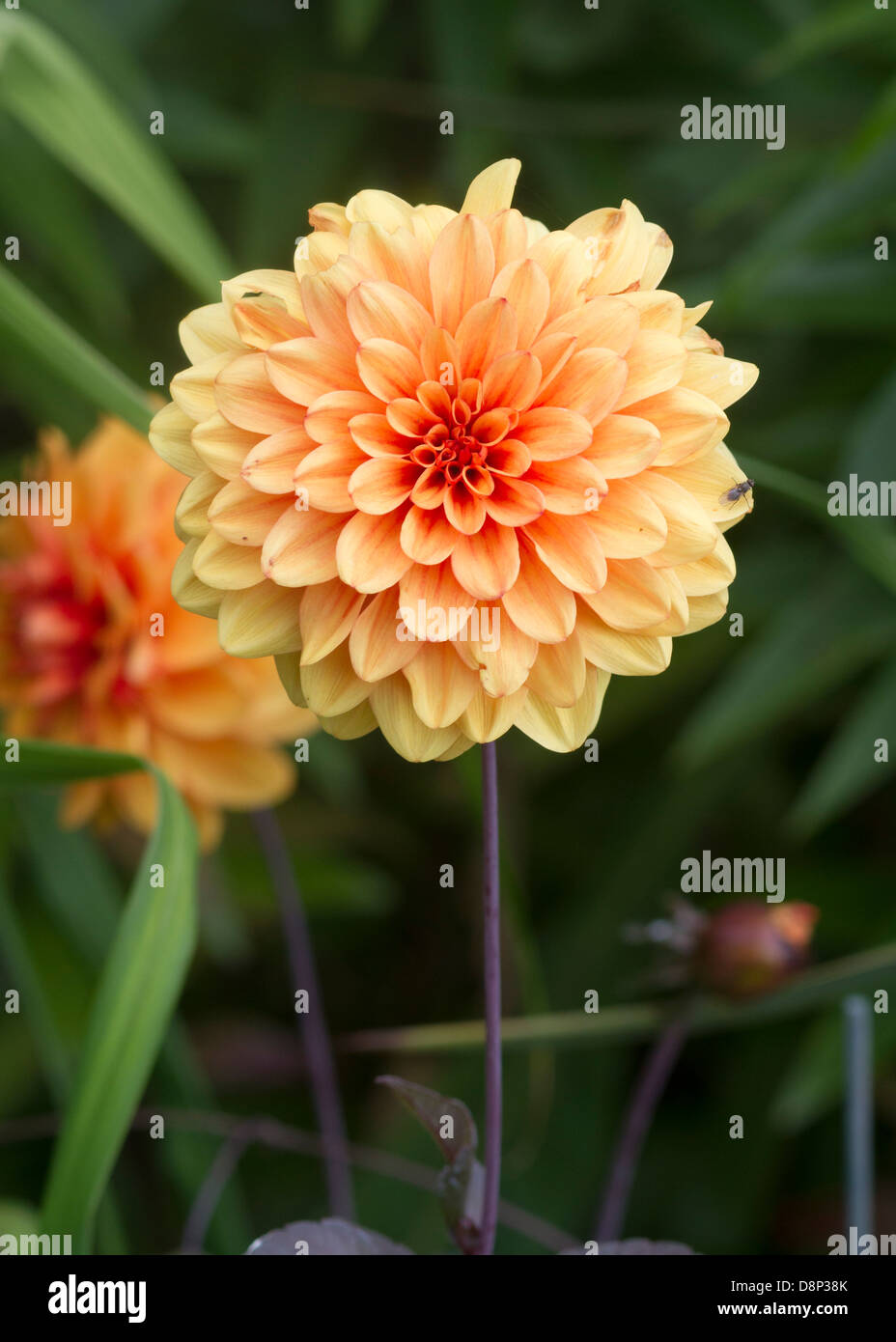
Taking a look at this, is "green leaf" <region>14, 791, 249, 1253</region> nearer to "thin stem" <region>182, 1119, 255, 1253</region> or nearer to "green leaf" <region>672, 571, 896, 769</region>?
"thin stem" <region>182, 1119, 255, 1253</region>

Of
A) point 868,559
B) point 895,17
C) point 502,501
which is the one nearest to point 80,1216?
point 502,501

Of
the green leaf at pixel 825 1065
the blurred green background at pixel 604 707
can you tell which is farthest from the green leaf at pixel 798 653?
the green leaf at pixel 825 1065

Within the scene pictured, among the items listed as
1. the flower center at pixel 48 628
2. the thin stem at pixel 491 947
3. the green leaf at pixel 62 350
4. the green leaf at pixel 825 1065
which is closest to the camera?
the thin stem at pixel 491 947

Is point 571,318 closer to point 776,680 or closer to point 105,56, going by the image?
point 776,680

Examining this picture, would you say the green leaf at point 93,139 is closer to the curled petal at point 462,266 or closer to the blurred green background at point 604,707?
the blurred green background at point 604,707

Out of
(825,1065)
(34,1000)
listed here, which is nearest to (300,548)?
(34,1000)

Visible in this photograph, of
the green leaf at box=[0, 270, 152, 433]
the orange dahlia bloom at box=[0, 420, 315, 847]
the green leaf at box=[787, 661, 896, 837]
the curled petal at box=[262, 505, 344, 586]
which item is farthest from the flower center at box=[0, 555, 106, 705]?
the green leaf at box=[787, 661, 896, 837]

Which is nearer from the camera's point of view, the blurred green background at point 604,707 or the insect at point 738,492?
the insect at point 738,492
